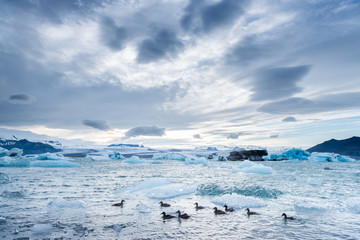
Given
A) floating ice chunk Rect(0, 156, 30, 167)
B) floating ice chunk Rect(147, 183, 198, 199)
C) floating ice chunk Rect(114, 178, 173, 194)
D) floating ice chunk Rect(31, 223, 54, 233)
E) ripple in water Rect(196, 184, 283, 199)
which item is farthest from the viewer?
floating ice chunk Rect(0, 156, 30, 167)

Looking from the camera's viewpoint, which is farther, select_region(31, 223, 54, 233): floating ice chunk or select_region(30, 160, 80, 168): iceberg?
select_region(30, 160, 80, 168): iceberg

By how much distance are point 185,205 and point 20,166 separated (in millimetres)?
44416

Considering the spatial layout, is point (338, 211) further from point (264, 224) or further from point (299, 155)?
point (299, 155)

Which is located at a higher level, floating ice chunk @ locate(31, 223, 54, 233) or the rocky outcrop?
the rocky outcrop

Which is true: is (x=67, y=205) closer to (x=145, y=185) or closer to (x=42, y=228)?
(x=42, y=228)

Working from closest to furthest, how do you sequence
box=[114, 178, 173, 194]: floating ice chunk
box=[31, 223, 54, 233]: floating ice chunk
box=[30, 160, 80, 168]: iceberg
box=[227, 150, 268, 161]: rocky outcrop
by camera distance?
box=[31, 223, 54, 233]: floating ice chunk
box=[114, 178, 173, 194]: floating ice chunk
box=[30, 160, 80, 168]: iceberg
box=[227, 150, 268, 161]: rocky outcrop

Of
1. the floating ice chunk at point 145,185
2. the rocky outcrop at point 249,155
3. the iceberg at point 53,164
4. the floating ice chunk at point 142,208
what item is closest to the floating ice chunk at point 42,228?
the floating ice chunk at point 142,208

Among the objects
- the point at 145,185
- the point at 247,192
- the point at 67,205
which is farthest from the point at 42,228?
the point at 247,192

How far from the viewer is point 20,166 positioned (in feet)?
141

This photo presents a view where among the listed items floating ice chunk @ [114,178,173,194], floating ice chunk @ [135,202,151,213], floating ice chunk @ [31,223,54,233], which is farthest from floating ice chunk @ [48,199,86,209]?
floating ice chunk @ [114,178,173,194]

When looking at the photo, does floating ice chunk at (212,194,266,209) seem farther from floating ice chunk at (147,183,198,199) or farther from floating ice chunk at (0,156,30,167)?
floating ice chunk at (0,156,30,167)

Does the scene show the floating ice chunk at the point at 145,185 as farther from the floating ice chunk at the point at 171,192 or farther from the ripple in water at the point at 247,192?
the ripple in water at the point at 247,192

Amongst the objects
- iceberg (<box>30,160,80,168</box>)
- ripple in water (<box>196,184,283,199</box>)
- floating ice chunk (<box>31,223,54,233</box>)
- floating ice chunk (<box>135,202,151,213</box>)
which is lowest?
ripple in water (<box>196,184,283,199</box>)

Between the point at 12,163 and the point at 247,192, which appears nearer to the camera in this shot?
the point at 247,192
